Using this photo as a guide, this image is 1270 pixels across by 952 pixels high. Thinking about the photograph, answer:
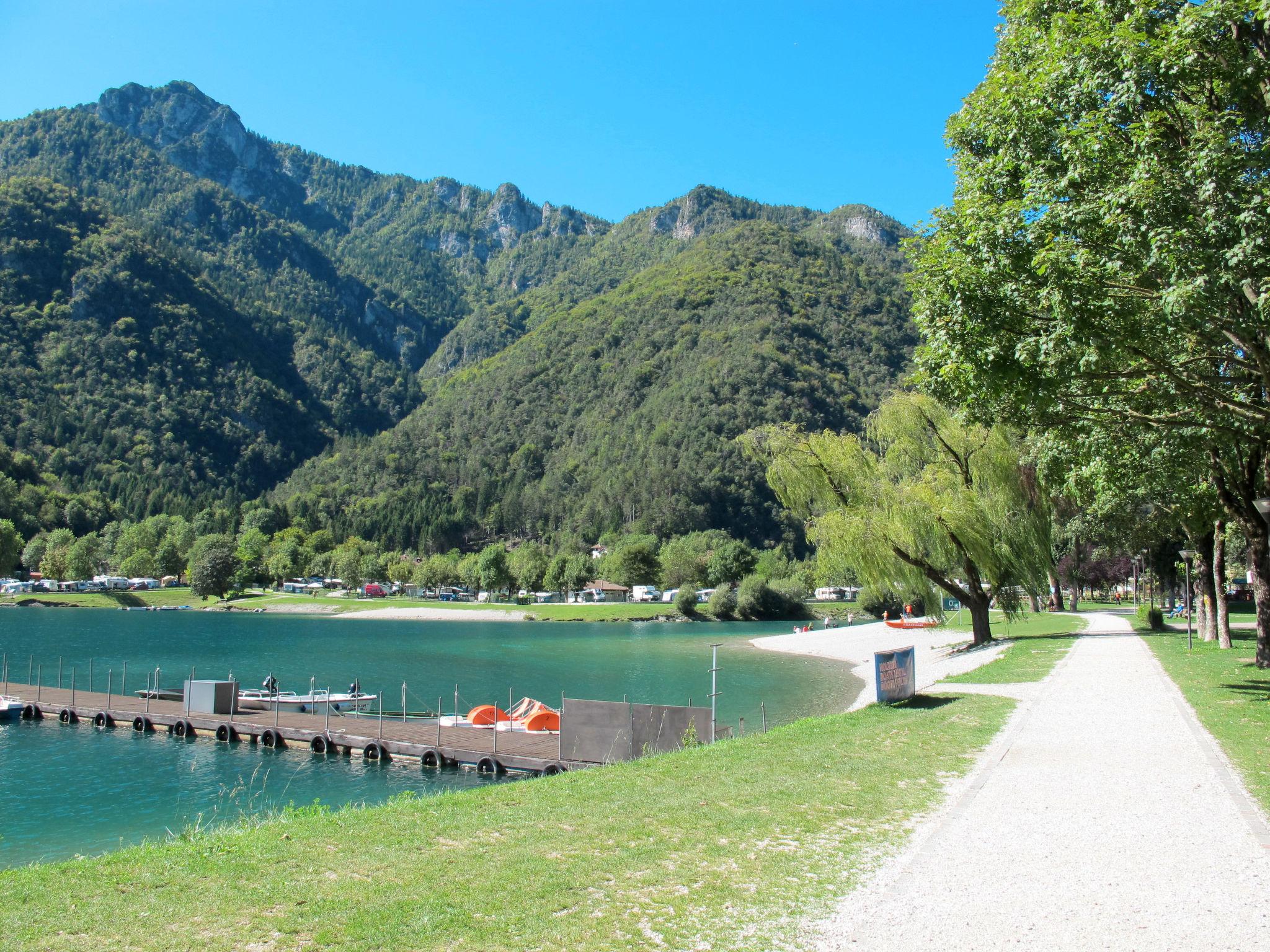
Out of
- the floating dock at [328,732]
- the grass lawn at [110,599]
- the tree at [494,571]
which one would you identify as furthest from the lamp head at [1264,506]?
the grass lawn at [110,599]

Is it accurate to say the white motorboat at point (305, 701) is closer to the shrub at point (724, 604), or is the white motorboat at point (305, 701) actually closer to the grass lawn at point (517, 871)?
the grass lawn at point (517, 871)

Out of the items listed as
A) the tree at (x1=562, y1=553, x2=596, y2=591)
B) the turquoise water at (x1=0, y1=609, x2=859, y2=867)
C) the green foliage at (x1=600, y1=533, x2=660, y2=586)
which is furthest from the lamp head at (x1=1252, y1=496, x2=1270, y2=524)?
the green foliage at (x1=600, y1=533, x2=660, y2=586)

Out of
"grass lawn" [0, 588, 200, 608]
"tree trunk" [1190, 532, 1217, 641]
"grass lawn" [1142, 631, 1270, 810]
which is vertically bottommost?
"grass lawn" [0, 588, 200, 608]

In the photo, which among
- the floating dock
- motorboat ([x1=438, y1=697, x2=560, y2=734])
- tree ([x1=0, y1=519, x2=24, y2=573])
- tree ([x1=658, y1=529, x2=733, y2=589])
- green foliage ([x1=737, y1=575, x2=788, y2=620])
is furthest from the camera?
tree ([x1=658, y1=529, x2=733, y2=589])

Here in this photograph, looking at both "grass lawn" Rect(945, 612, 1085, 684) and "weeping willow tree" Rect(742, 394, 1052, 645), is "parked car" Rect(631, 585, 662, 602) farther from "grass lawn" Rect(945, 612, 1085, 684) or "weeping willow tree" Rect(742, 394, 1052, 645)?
"weeping willow tree" Rect(742, 394, 1052, 645)

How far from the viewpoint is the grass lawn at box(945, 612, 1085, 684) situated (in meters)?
22.1

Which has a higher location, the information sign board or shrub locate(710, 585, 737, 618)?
the information sign board

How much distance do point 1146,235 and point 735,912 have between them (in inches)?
406

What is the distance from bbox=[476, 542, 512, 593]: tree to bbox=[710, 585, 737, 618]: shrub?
46.0 metres

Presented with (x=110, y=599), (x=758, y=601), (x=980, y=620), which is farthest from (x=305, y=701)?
(x=110, y=599)

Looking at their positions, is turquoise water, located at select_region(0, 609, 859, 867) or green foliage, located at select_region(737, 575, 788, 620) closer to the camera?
turquoise water, located at select_region(0, 609, 859, 867)

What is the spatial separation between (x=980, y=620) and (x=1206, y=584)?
8.58 m

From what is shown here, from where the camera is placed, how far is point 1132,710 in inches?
618

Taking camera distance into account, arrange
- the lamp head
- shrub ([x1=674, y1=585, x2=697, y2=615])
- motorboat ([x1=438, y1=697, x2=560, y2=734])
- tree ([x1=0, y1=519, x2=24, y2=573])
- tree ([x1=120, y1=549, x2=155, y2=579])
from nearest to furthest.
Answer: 1. the lamp head
2. motorboat ([x1=438, y1=697, x2=560, y2=734])
3. shrub ([x1=674, y1=585, x2=697, y2=615])
4. tree ([x1=0, y1=519, x2=24, y2=573])
5. tree ([x1=120, y1=549, x2=155, y2=579])
